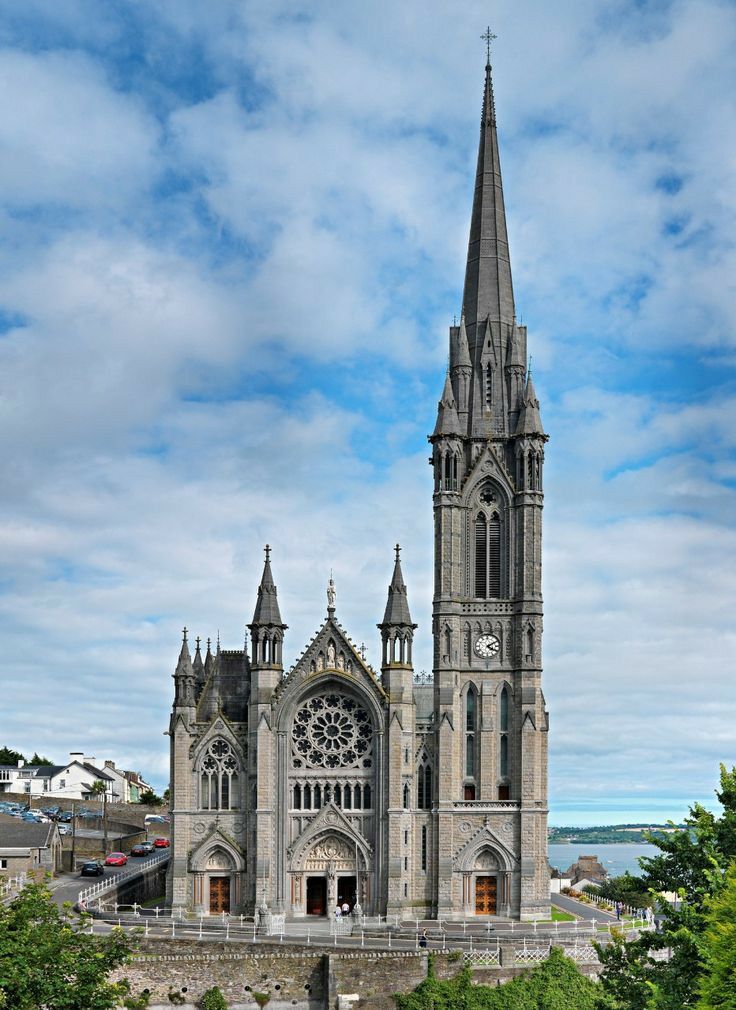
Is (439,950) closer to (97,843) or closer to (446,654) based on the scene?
(446,654)

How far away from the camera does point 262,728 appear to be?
70812 mm

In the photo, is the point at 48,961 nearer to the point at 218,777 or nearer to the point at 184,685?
the point at 218,777

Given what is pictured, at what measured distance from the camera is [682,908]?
3528 centimetres

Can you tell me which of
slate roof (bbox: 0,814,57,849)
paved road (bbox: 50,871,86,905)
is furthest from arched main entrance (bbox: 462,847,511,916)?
slate roof (bbox: 0,814,57,849)

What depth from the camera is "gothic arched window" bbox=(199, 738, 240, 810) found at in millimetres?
71625

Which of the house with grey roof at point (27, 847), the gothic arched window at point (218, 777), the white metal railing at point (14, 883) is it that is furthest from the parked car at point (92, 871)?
the gothic arched window at point (218, 777)

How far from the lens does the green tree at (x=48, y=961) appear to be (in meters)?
35.3

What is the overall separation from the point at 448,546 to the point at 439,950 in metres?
23.6

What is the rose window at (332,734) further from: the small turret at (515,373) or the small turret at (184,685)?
the small turret at (515,373)

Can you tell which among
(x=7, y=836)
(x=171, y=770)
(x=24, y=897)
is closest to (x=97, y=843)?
(x=7, y=836)

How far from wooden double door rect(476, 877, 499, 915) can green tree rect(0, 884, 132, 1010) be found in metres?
35.1

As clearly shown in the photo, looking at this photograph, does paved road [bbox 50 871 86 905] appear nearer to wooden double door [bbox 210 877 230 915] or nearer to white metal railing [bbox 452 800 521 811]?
wooden double door [bbox 210 877 230 915]

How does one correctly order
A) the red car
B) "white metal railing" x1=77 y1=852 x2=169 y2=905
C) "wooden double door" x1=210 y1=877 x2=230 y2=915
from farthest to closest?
the red car < "wooden double door" x1=210 y1=877 x2=230 y2=915 < "white metal railing" x1=77 y1=852 x2=169 y2=905

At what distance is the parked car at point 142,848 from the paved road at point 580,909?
3624 centimetres
